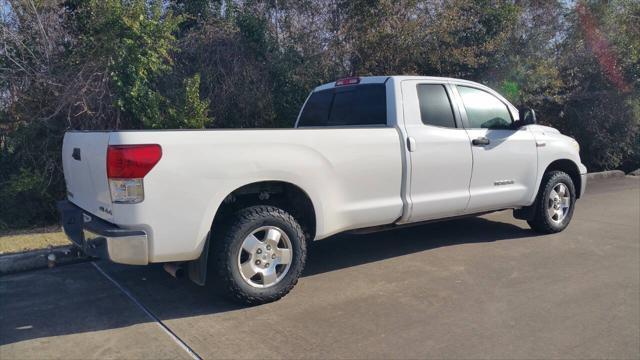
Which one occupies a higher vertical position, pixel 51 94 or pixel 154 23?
pixel 154 23

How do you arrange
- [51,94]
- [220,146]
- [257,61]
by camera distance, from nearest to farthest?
[220,146] → [51,94] → [257,61]

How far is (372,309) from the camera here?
14.6 ft

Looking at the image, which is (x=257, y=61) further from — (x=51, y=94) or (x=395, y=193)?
(x=395, y=193)

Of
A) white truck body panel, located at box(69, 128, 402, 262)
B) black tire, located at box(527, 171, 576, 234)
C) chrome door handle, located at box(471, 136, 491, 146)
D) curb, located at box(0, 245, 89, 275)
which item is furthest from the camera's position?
black tire, located at box(527, 171, 576, 234)

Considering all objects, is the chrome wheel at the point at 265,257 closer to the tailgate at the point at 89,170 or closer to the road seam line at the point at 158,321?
the road seam line at the point at 158,321

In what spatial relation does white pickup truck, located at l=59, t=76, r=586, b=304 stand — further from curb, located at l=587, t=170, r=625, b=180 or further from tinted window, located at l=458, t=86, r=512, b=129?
curb, located at l=587, t=170, r=625, b=180

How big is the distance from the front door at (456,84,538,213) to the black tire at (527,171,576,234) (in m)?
0.25

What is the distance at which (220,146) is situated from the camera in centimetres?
412

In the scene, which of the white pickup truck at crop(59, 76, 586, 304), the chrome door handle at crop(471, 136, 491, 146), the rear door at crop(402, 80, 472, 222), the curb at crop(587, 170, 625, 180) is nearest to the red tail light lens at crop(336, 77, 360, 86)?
the white pickup truck at crop(59, 76, 586, 304)

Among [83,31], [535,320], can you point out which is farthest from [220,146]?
[83,31]

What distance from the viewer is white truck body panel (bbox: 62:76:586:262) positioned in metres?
3.93

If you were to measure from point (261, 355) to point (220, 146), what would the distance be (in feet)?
5.08

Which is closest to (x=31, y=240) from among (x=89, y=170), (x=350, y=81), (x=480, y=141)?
(x=89, y=170)

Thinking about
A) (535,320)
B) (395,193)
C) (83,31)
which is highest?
(83,31)
